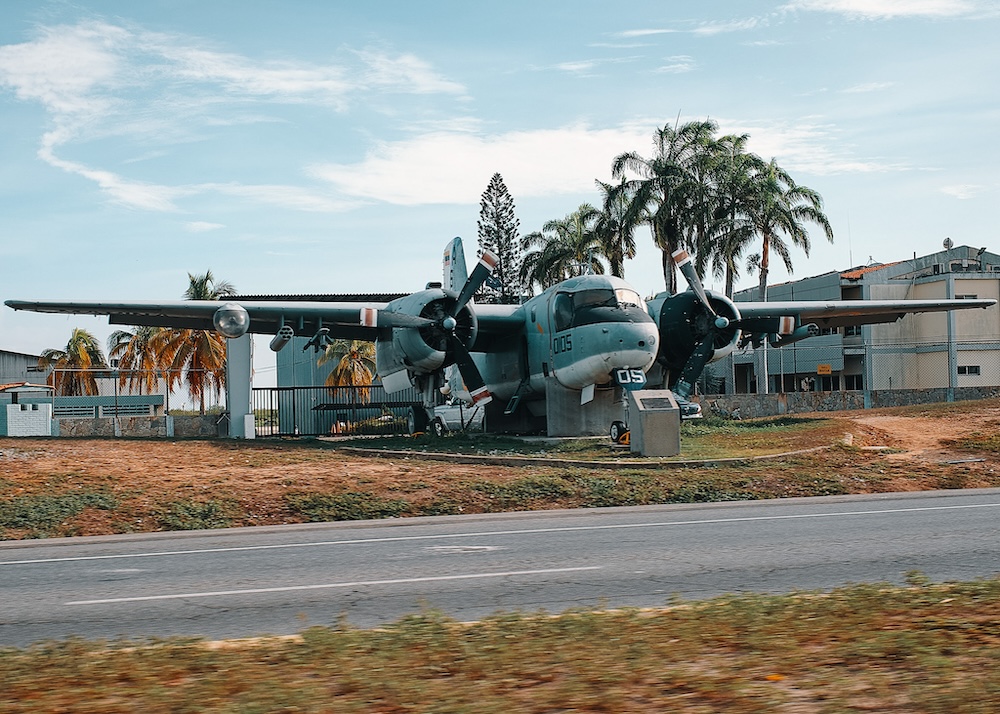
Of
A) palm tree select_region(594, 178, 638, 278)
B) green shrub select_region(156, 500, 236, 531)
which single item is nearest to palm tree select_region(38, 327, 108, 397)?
palm tree select_region(594, 178, 638, 278)

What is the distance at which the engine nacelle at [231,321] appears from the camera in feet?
79.3

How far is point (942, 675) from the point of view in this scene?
5.14m

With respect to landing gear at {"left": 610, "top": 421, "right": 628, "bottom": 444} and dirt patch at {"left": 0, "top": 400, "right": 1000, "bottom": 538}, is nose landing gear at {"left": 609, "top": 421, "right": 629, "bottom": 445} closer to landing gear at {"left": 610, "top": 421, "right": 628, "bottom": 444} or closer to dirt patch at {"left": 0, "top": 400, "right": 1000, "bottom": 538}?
landing gear at {"left": 610, "top": 421, "right": 628, "bottom": 444}

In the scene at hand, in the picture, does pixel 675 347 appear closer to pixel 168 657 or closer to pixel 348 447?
pixel 348 447

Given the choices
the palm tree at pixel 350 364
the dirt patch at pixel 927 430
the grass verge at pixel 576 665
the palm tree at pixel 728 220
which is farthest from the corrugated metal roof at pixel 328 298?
the grass verge at pixel 576 665

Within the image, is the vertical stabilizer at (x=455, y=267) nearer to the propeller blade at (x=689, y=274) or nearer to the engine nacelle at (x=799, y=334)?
the propeller blade at (x=689, y=274)

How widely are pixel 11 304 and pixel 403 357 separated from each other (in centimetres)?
1001

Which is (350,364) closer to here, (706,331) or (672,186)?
(672,186)

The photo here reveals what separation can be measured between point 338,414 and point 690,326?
23742 millimetres

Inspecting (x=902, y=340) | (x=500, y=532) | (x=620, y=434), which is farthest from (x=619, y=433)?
(x=902, y=340)

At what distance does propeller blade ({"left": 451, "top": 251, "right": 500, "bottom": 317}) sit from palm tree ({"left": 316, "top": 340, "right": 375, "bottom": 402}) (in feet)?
113

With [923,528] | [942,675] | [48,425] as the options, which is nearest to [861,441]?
[923,528]

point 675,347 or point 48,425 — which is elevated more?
point 675,347

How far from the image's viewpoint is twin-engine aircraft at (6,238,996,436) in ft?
81.9
